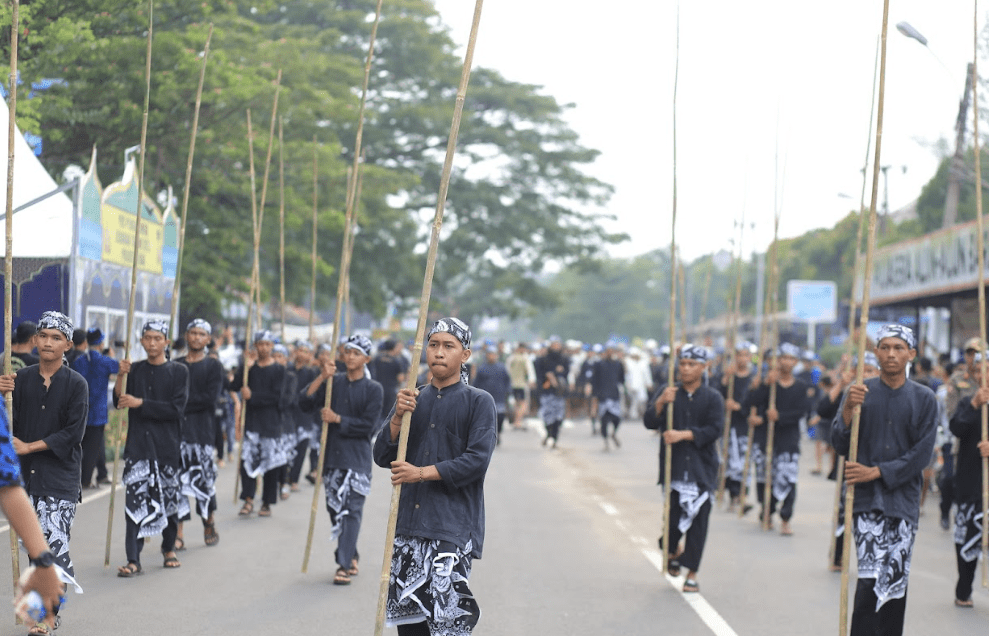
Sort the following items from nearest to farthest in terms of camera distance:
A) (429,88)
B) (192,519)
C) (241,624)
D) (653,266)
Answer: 1. (241,624)
2. (192,519)
3. (429,88)
4. (653,266)

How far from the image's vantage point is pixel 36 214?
46.9ft

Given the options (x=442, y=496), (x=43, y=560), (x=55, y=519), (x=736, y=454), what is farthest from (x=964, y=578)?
(x=43, y=560)

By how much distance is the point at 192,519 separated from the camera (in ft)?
43.1

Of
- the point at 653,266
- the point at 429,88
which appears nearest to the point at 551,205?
the point at 429,88

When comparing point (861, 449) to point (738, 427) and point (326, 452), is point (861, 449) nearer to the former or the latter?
point (326, 452)

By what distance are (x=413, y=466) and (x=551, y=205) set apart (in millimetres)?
36857

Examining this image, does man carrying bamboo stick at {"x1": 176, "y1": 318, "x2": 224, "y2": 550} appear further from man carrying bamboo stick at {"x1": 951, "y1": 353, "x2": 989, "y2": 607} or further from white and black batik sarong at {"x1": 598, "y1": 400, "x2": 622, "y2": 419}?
white and black batik sarong at {"x1": 598, "y1": 400, "x2": 622, "y2": 419}

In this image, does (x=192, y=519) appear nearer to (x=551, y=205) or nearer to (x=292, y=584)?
(x=292, y=584)

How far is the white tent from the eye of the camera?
539 inches

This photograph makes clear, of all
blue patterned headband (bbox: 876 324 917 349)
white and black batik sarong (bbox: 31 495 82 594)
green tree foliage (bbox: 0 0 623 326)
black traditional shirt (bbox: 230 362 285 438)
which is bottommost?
white and black batik sarong (bbox: 31 495 82 594)

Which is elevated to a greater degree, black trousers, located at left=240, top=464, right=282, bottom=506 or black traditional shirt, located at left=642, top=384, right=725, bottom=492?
black traditional shirt, located at left=642, top=384, right=725, bottom=492

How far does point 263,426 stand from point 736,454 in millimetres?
5269

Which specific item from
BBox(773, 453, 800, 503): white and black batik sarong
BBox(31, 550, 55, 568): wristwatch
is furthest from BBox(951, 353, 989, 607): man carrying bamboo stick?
BBox(31, 550, 55, 568): wristwatch

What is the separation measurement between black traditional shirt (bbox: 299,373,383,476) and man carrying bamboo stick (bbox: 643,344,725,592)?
211 centimetres
